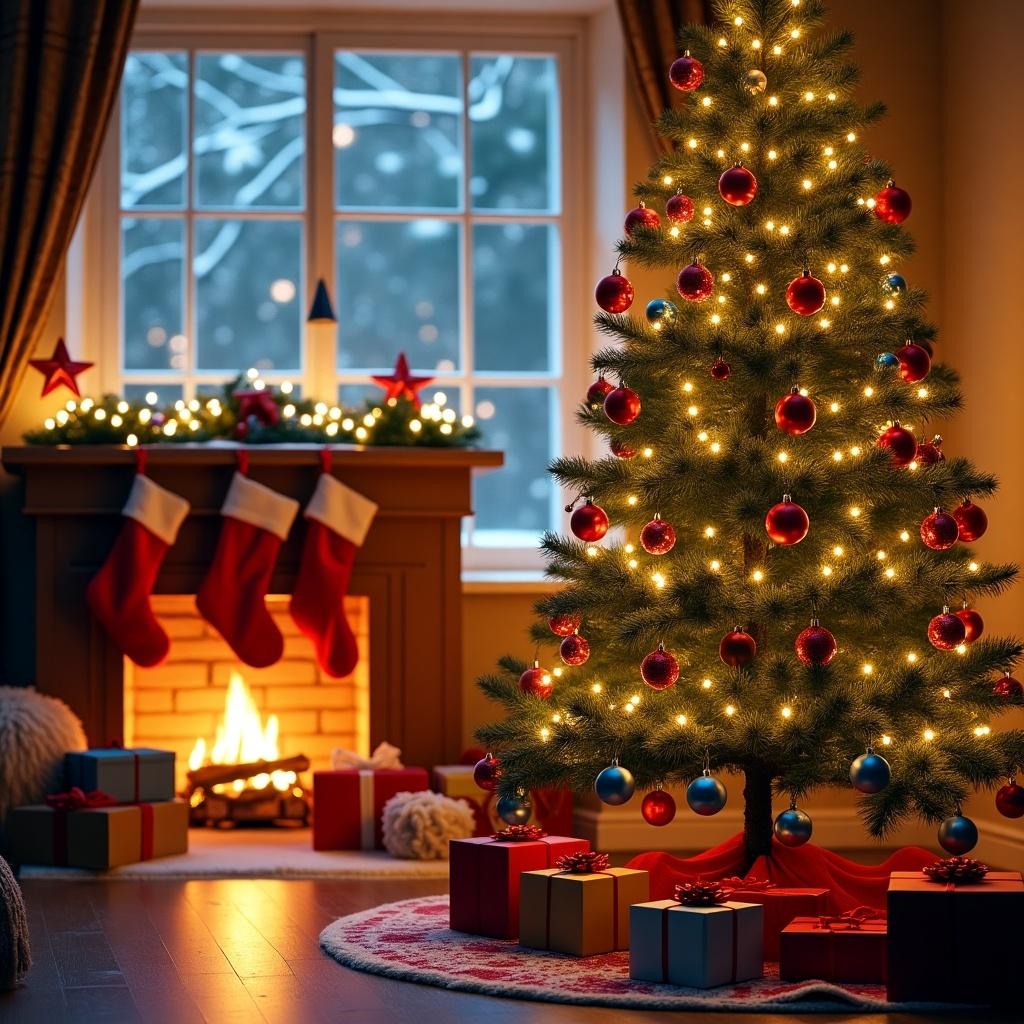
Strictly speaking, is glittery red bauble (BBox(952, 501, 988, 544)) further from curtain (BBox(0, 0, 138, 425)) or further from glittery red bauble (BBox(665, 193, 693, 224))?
curtain (BBox(0, 0, 138, 425))

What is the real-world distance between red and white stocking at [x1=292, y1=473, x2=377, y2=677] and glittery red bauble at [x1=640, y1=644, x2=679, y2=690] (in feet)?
5.61

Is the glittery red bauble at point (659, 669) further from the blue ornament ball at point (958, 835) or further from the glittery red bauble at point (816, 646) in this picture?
the blue ornament ball at point (958, 835)

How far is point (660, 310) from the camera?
376 cm

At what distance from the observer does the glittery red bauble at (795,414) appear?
10.9 feet

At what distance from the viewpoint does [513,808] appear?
3.53 metres

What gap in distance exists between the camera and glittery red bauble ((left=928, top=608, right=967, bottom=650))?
3.35 m

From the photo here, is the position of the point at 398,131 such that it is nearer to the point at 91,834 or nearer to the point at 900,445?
the point at 91,834

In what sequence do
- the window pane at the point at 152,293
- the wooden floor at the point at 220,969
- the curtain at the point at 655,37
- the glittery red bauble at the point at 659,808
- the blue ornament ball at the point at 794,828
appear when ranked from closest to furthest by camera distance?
the wooden floor at the point at 220,969 < the blue ornament ball at the point at 794,828 < the glittery red bauble at the point at 659,808 < the curtain at the point at 655,37 < the window pane at the point at 152,293

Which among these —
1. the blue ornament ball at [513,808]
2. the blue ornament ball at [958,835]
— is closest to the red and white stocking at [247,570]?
the blue ornament ball at [513,808]

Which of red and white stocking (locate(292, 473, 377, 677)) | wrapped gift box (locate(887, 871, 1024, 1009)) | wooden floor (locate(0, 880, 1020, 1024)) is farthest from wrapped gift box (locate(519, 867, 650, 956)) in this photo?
red and white stocking (locate(292, 473, 377, 677))

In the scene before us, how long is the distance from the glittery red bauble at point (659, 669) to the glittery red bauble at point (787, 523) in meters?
0.32

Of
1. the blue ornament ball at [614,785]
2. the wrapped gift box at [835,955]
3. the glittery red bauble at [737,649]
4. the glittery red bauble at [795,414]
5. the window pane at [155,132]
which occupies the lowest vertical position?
the wrapped gift box at [835,955]

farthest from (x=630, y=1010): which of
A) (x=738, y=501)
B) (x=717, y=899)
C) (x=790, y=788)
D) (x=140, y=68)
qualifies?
(x=140, y=68)

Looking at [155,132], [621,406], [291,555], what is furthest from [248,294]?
[621,406]
